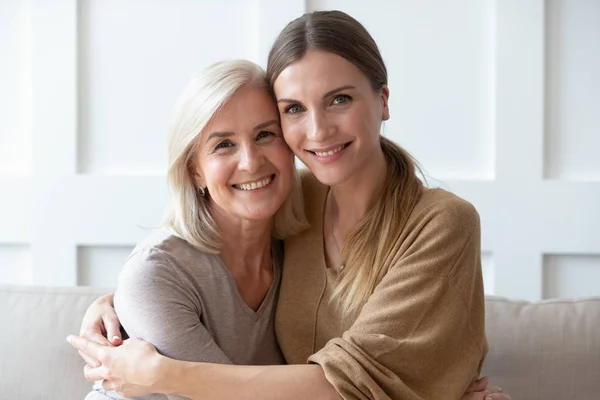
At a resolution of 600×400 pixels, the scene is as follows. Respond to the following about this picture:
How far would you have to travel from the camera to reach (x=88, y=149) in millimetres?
2490

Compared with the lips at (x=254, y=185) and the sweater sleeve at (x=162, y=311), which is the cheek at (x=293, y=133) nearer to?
the lips at (x=254, y=185)

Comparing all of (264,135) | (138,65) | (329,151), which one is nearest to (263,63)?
(138,65)

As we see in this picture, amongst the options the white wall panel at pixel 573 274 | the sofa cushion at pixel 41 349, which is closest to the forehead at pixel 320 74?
the sofa cushion at pixel 41 349

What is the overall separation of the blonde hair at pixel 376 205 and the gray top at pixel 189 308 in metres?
0.22

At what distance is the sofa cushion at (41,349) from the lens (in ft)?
6.72

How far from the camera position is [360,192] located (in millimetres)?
1861

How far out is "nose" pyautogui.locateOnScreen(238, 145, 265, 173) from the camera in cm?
175

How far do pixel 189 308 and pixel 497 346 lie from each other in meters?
0.77

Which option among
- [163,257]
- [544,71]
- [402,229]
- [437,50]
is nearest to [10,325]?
[163,257]

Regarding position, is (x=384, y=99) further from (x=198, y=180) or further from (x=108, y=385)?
(x=108, y=385)

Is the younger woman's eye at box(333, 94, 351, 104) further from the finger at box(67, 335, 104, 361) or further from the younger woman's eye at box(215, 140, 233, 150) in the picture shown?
the finger at box(67, 335, 104, 361)

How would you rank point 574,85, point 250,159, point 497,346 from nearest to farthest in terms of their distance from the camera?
point 250,159 → point 497,346 → point 574,85

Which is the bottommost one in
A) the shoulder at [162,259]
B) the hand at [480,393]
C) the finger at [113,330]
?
the hand at [480,393]

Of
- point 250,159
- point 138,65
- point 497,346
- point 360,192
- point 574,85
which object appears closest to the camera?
point 250,159
